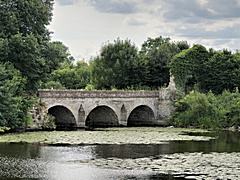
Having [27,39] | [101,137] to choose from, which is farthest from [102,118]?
[101,137]

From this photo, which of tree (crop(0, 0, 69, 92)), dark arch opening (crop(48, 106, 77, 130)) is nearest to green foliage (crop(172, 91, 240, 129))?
dark arch opening (crop(48, 106, 77, 130))

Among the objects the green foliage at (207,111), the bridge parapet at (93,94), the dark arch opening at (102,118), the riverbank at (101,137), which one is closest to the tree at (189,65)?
the bridge parapet at (93,94)

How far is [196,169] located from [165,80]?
142 feet

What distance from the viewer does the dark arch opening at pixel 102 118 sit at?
6412 cm

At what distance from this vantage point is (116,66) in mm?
76875

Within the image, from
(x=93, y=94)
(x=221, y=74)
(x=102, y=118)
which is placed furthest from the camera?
(x=221, y=74)

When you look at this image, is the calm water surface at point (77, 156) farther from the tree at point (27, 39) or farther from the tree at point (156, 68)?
the tree at point (156, 68)

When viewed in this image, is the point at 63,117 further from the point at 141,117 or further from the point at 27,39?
the point at 27,39

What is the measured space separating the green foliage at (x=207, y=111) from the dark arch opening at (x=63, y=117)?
36.6 ft

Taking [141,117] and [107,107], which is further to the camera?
[141,117]

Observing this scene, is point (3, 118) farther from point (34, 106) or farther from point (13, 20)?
point (13, 20)

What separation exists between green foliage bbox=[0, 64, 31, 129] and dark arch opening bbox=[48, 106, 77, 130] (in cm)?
723

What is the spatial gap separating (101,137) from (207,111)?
57.5ft

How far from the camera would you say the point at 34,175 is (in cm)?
3198
